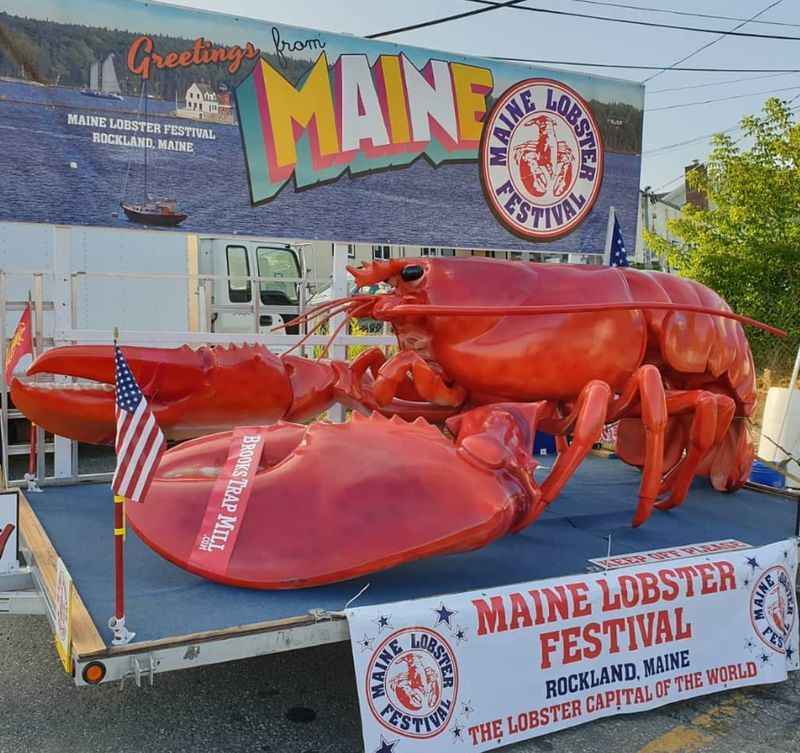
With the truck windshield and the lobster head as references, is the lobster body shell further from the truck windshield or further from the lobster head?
the truck windshield

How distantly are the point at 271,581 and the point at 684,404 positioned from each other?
2.66 m

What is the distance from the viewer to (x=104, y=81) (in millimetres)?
5328

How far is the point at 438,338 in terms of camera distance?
4.50 meters

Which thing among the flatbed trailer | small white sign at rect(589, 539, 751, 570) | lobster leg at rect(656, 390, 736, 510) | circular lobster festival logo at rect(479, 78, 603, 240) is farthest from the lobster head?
circular lobster festival logo at rect(479, 78, 603, 240)

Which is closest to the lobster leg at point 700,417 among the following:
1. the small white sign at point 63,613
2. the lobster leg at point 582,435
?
the lobster leg at point 582,435

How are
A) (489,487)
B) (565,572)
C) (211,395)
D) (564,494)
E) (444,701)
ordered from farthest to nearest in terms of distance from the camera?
(564,494) < (211,395) < (565,572) < (489,487) < (444,701)

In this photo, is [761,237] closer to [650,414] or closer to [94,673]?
[650,414]

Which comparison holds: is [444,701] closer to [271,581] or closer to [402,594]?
[402,594]

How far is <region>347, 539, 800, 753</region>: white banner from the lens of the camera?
2.94 metres

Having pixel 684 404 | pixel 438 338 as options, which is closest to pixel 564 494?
pixel 684 404

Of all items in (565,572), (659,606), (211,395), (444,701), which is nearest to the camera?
(444,701)

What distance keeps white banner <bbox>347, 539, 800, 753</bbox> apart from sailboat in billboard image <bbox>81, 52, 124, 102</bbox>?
Answer: 397 cm

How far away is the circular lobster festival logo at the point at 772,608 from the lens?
381cm

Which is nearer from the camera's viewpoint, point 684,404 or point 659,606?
point 659,606
